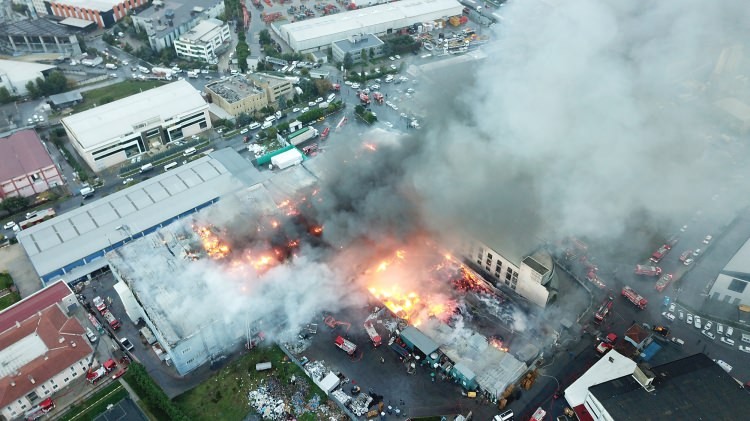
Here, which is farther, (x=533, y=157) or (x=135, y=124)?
(x=135, y=124)

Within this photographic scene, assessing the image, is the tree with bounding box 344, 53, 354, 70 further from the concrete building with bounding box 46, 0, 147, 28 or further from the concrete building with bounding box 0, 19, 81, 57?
the concrete building with bounding box 46, 0, 147, 28

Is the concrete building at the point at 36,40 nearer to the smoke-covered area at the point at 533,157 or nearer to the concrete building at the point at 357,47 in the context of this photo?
the concrete building at the point at 357,47

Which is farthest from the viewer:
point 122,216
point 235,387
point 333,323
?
point 122,216

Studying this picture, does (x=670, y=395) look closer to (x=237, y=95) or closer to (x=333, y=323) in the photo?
(x=333, y=323)

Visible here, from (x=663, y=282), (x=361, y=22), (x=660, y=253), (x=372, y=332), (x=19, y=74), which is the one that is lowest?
(x=372, y=332)

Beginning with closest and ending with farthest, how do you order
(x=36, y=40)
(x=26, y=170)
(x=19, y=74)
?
1. (x=26, y=170)
2. (x=19, y=74)
3. (x=36, y=40)

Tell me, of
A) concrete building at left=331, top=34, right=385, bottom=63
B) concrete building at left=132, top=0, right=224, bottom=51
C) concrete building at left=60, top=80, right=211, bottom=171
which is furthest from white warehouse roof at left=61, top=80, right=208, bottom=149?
concrete building at left=331, top=34, right=385, bottom=63

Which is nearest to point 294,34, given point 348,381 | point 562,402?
point 348,381

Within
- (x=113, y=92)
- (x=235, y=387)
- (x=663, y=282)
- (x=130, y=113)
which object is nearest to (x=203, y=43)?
(x=113, y=92)

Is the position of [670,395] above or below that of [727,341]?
above
